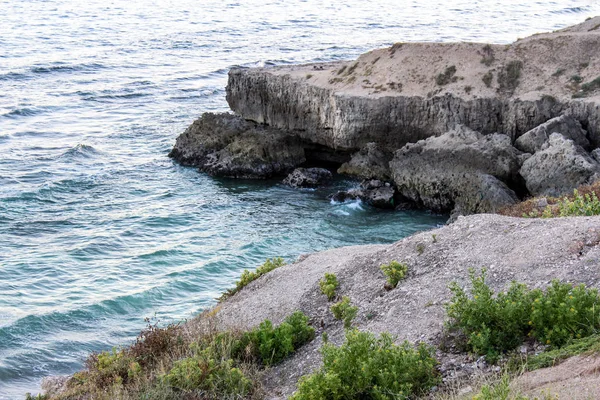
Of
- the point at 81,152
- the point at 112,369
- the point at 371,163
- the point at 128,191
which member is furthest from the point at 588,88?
the point at 112,369

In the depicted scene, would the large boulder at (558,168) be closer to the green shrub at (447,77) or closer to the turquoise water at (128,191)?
the turquoise water at (128,191)

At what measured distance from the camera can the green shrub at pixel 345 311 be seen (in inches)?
538

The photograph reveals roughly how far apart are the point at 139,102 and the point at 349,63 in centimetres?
1820

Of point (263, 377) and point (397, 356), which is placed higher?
point (397, 356)

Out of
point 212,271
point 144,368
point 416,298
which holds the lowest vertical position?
point 212,271

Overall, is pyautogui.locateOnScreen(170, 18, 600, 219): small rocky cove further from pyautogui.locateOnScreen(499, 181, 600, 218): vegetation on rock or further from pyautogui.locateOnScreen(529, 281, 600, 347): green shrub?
pyautogui.locateOnScreen(529, 281, 600, 347): green shrub

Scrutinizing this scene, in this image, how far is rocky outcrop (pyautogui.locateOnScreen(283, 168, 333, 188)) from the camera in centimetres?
3584

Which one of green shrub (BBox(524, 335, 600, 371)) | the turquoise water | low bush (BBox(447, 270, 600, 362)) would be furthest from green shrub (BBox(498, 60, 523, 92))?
green shrub (BBox(524, 335, 600, 371))

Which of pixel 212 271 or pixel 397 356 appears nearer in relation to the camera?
pixel 397 356

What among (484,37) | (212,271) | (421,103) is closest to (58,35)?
(484,37)

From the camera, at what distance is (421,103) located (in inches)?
1357

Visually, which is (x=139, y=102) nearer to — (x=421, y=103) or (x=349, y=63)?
(x=349, y=63)

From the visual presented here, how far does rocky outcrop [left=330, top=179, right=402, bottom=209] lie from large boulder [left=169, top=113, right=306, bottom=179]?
4.50 m

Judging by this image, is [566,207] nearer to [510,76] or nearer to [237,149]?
[510,76]
